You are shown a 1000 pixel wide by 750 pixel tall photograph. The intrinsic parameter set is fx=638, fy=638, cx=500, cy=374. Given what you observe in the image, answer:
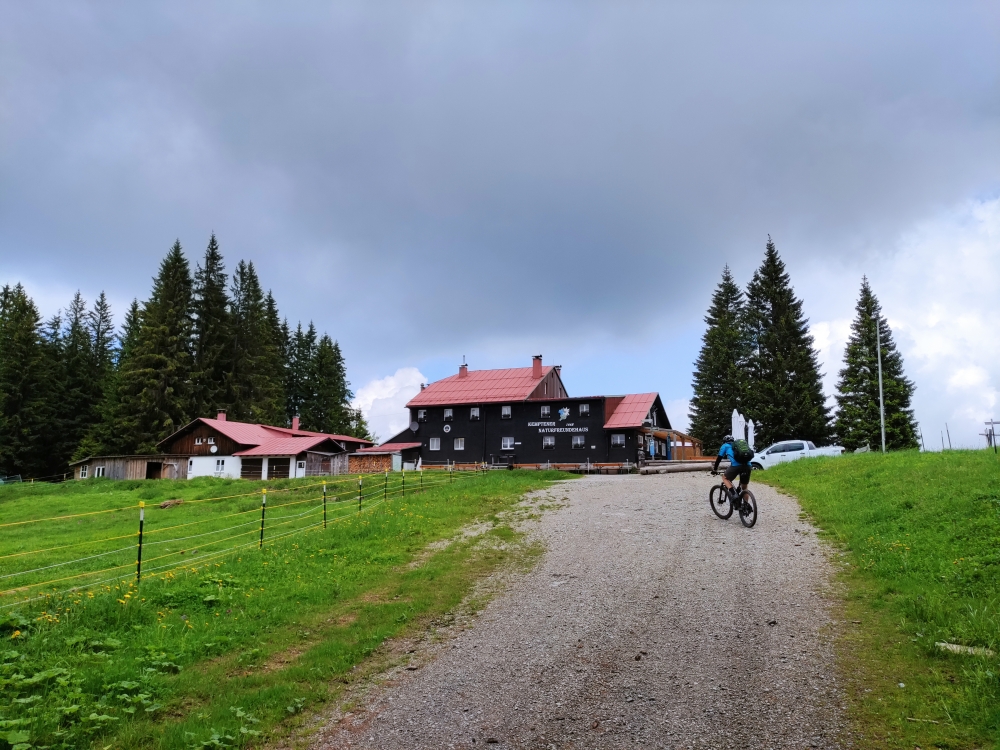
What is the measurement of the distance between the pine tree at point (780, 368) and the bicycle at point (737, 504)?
3497 cm

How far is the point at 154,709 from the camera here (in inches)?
219

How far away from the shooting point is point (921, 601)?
294 inches

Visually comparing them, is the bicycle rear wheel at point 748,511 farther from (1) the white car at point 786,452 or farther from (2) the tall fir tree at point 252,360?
(2) the tall fir tree at point 252,360

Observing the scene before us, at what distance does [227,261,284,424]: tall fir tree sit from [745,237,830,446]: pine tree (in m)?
45.4

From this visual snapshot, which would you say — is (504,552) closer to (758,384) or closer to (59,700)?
(59,700)

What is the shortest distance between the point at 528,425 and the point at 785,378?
780 inches

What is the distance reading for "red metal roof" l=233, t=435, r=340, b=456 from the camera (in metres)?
45.9

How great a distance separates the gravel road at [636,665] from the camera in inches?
202

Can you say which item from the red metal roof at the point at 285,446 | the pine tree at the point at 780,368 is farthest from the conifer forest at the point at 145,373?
the pine tree at the point at 780,368

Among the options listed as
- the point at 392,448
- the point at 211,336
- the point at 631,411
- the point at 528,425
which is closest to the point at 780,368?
the point at 631,411

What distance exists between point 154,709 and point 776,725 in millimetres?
5247

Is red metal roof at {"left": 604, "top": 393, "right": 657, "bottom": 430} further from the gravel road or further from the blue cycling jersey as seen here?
the gravel road

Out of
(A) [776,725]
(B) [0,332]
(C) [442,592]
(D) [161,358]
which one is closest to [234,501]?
(C) [442,592]

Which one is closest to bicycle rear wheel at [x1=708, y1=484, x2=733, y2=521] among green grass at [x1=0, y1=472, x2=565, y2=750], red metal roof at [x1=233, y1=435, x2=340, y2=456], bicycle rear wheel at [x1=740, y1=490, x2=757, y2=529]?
bicycle rear wheel at [x1=740, y1=490, x2=757, y2=529]
